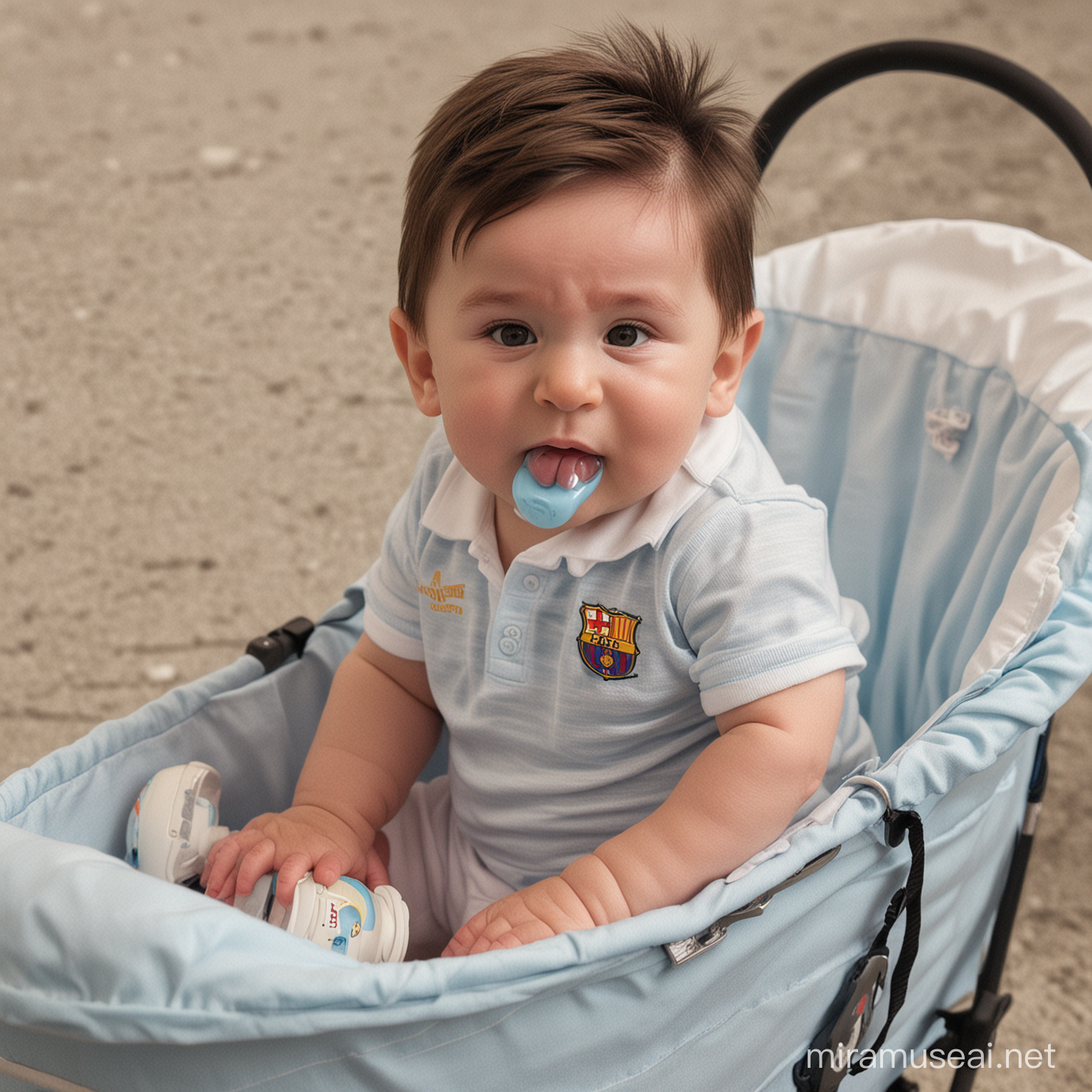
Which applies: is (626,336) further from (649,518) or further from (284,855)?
(284,855)

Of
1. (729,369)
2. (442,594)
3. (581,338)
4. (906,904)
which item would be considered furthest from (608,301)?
(906,904)

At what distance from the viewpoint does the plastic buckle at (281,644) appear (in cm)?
96

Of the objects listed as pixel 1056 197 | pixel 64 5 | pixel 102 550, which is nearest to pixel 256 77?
pixel 64 5

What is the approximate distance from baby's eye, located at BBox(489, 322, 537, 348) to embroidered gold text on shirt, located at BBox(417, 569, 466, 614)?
22 centimetres

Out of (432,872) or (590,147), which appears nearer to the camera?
(590,147)

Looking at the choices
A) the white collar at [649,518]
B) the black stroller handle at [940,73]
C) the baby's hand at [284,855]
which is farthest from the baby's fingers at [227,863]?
the black stroller handle at [940,73]

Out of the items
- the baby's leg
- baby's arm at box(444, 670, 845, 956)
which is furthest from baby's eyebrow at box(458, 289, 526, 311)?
the baby's leg

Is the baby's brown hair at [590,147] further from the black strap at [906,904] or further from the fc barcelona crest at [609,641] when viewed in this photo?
the black strap at [906,904]

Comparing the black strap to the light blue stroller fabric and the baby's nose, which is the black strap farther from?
the baby's nose

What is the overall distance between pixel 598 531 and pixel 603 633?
0.22 ft

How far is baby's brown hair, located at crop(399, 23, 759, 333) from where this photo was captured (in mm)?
706

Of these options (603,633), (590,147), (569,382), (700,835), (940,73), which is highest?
(940,73)

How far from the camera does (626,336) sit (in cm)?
74

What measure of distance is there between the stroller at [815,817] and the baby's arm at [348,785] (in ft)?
0.21
